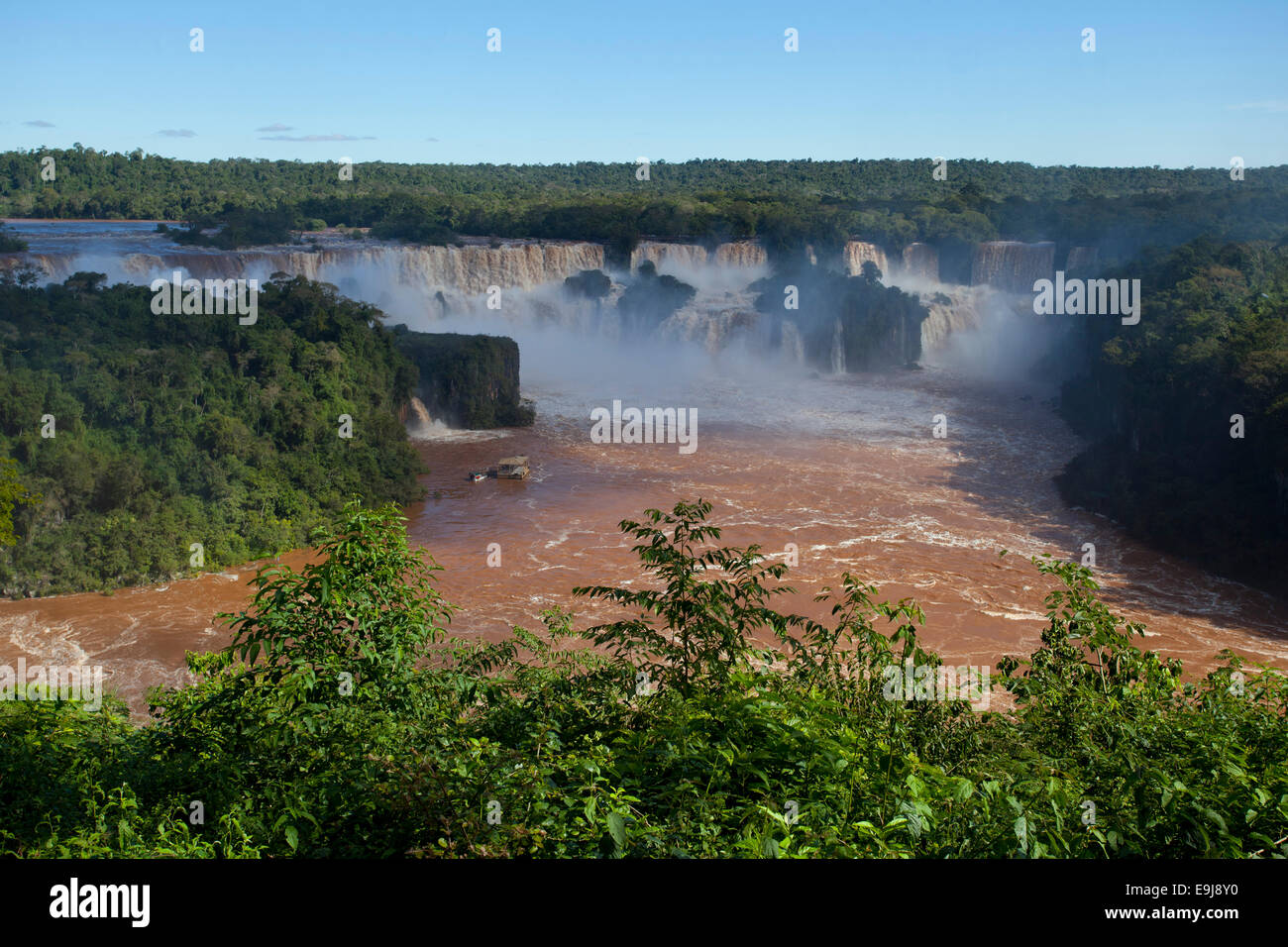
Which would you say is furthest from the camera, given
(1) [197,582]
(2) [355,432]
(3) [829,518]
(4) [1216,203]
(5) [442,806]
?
(4) [1216,203]

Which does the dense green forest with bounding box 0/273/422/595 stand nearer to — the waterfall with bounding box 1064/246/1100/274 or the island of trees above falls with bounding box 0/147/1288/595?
the island of trees above falls with bounding box 0/147/1288/595

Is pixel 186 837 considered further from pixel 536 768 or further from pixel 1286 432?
pixel 1286 432

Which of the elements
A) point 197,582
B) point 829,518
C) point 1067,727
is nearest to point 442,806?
point 1067,727

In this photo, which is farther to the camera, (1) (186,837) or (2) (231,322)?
(2) (231,322)

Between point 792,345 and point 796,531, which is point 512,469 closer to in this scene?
point 796,531

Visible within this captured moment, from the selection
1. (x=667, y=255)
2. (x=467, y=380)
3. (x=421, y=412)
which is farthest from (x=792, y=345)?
(x=421, y=412)

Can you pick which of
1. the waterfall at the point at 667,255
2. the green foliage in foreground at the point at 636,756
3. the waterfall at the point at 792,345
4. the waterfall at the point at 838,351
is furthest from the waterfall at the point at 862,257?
the green foliage in foreground at the point at 636,756

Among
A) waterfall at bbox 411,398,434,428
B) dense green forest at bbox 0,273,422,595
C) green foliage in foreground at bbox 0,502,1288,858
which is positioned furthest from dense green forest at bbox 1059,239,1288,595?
Result: waterfall at bbox 411,398,434,428
